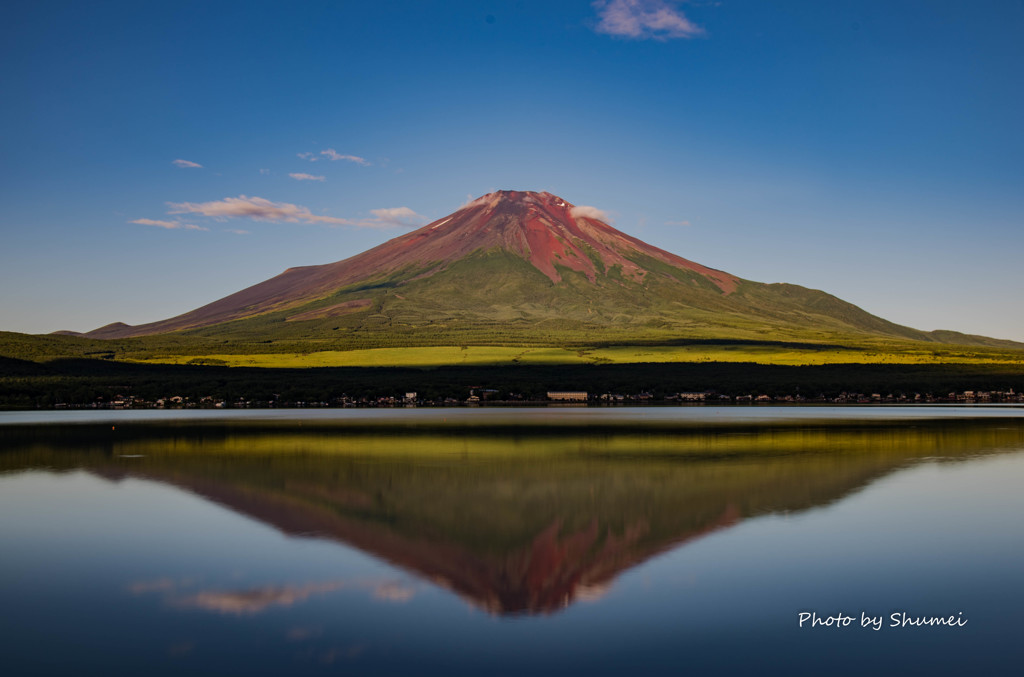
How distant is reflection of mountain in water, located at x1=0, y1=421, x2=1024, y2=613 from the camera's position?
493 inches

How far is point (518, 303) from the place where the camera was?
162250 millimetres

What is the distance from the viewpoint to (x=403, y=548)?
13.1 metres

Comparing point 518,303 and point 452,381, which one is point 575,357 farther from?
point 518,303

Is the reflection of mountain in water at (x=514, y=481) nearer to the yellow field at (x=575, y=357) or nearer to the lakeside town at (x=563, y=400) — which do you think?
the lakeside town at (x=563, y=400)

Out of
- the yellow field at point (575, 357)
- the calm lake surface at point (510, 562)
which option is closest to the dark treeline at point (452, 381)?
the yellow field at point (575, 357)

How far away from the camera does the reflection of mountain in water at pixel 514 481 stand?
493 inches

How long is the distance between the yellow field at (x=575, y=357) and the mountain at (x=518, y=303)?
14.4 metres

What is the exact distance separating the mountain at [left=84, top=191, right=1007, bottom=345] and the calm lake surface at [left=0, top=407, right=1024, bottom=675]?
99.4 metres

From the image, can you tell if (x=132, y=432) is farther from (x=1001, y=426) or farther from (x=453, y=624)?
(x=1001, y=426)

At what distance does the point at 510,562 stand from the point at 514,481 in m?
7.80

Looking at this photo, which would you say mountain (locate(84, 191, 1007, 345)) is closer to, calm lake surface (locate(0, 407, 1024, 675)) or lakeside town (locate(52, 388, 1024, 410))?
lakeside town (locate(52, 388, 1024, 410))

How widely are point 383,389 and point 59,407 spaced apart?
24.4 meters

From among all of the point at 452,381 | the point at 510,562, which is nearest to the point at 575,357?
the point at 452,381

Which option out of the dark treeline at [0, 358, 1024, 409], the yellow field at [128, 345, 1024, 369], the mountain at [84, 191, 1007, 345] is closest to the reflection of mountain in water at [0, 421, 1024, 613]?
the dark treeline at [0, 358, 1024, 409]
